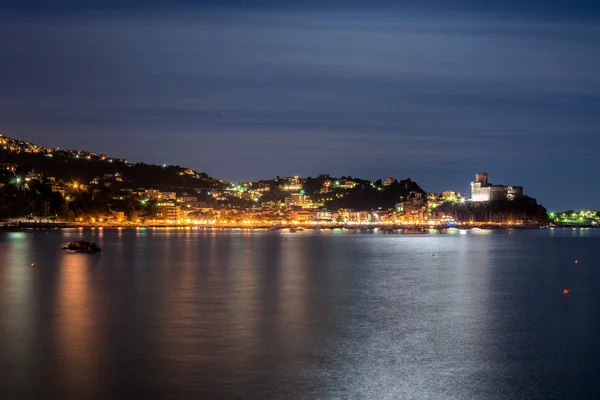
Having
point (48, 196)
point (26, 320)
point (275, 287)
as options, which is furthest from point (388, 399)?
point (48, 196)

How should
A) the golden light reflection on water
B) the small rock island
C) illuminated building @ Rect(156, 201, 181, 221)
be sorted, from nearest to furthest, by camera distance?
the golden light reflection on water, the small rock island, illuminated building @ Rect(156, 201, 181, 221)

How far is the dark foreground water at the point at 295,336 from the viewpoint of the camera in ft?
49.5

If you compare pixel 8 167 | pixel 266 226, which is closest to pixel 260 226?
pixel 266 226

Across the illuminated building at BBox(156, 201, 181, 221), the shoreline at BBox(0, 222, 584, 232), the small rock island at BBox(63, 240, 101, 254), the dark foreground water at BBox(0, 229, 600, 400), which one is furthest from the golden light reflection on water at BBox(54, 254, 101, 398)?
the illuminated building at BBox(156, 201, 181, 221)

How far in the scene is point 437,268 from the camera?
44.8 m

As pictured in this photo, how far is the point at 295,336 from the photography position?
20406 millimetres

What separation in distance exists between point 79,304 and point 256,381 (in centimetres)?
1290

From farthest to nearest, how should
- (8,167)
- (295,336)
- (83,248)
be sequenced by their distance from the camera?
(8,167) < (83,248) < (295,336)

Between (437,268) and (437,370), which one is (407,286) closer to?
(437,268)

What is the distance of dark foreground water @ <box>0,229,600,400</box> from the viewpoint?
49.5 feet

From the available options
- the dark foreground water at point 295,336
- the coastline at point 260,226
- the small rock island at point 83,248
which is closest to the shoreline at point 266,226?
the coastline at point 260,226

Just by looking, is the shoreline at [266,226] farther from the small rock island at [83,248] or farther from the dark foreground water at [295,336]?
the dark foreground water at [295,336]

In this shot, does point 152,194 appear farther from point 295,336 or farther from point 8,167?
point 295,336

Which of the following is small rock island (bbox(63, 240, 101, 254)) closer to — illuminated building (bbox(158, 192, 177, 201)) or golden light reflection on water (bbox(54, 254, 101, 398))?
golden light reflection on water (bbox(54, 254, 101, 398))
